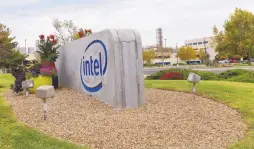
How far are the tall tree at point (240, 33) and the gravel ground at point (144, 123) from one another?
34.4 metres

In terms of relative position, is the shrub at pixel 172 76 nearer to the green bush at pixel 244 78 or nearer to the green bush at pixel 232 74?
the green bush at pixel 232 74

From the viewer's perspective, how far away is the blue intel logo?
9500mm

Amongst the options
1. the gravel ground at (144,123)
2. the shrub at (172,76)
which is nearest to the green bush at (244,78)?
the shrub at (172,76)

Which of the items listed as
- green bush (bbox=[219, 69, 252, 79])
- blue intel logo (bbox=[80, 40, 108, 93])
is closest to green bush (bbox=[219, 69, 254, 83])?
green bush (bbox=[219, 69, 252, 79])

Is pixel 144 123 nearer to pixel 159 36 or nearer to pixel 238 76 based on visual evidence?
pixel 238 76

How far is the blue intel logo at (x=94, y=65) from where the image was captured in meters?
9.50

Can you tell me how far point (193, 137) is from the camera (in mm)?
6484

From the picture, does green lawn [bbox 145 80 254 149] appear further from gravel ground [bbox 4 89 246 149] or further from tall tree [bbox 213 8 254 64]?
tall tree [bbox 213 8 254 64]

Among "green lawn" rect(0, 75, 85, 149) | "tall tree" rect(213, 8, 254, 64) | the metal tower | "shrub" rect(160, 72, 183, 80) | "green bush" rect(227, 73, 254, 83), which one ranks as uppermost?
the metal tower

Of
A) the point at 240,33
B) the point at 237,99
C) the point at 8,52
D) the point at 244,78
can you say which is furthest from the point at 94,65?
the point at 240,33

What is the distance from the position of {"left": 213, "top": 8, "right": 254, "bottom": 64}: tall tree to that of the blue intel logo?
3392cm

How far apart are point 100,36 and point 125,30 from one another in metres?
0.99

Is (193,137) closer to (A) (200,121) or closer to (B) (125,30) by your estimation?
(A) (200,121)

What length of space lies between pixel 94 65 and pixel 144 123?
338cm
